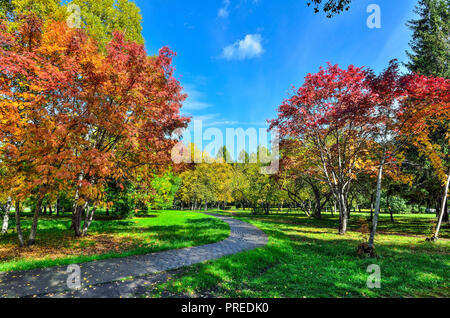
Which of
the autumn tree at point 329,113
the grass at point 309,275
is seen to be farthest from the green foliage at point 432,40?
the grass at point 309,275

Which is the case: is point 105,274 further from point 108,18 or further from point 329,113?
point 108,18

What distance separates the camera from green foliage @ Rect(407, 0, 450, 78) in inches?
613

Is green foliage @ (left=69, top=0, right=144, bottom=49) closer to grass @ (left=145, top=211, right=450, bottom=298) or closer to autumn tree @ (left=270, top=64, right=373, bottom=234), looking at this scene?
autumn tree @ (left=270, top=64, right=373, bottom=234)

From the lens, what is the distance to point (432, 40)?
1597 cm

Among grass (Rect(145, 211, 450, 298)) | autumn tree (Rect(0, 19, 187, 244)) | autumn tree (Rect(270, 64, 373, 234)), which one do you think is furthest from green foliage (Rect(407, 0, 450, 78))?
autumn tree (Rect(0, 19, 187, 244))

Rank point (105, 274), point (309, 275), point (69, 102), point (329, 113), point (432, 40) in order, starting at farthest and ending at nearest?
1. point (432, 40)
2. point (329, 113)
3. point (69, 102)
4. point (309, 275)
5. point (105, 274)

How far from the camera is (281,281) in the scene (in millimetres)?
5285

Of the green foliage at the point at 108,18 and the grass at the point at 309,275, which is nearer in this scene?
the grass at the point at 309,275

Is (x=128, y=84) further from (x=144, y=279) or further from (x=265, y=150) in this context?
(x=265, y=150)

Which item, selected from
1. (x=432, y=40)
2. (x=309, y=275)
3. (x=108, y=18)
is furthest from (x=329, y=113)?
(x=108, y=18)

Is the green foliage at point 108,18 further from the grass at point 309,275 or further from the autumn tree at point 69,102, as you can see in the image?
the grass at point 309,275

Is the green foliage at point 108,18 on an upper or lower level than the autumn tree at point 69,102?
upper

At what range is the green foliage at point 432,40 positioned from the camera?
15.6 meters

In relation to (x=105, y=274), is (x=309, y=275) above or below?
below
